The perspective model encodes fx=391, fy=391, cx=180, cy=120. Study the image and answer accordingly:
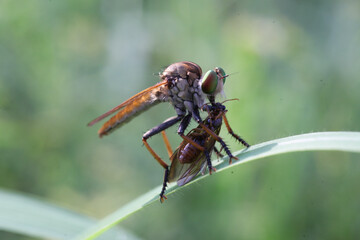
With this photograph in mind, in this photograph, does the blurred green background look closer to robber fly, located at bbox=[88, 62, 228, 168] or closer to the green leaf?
robber fly, located at bbox=[88, 62, 228, 168]

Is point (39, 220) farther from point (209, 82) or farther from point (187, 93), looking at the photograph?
point (209, 82)

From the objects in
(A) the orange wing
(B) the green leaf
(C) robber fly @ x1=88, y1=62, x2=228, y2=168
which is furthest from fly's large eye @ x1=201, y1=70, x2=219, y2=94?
(B) the green leaf

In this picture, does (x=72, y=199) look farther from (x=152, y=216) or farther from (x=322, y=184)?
(x=322, y=184)

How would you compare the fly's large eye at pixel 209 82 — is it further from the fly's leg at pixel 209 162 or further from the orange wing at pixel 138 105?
the fly's leg at pixel 209 162

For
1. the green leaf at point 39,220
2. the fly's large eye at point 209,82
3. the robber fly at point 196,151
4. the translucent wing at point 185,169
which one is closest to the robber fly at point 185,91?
the fly's large eye at point 209,82

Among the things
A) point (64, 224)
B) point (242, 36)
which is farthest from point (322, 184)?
point (64, 224)

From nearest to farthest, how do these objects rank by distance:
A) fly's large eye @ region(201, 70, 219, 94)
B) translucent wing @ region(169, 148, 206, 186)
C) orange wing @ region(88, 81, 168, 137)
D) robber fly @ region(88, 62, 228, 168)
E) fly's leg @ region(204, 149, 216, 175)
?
1. fly's leg @ region(204, 149, 216, 175)
2. translucent wing @ region(169, 148, 206, 186)
3. fly's large eye @ region(201, 70, 219, 94)
4. robber fly @ region(88, 62, 228, 168)
5. orange wing @ region(88, 81, 168, 137)

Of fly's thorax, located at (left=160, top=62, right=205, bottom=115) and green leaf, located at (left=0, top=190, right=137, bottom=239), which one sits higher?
fly's thorax, located at (left=160, top=62, right=205, bottom=115)

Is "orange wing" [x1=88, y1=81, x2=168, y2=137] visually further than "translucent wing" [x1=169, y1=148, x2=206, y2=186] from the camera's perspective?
Yes
